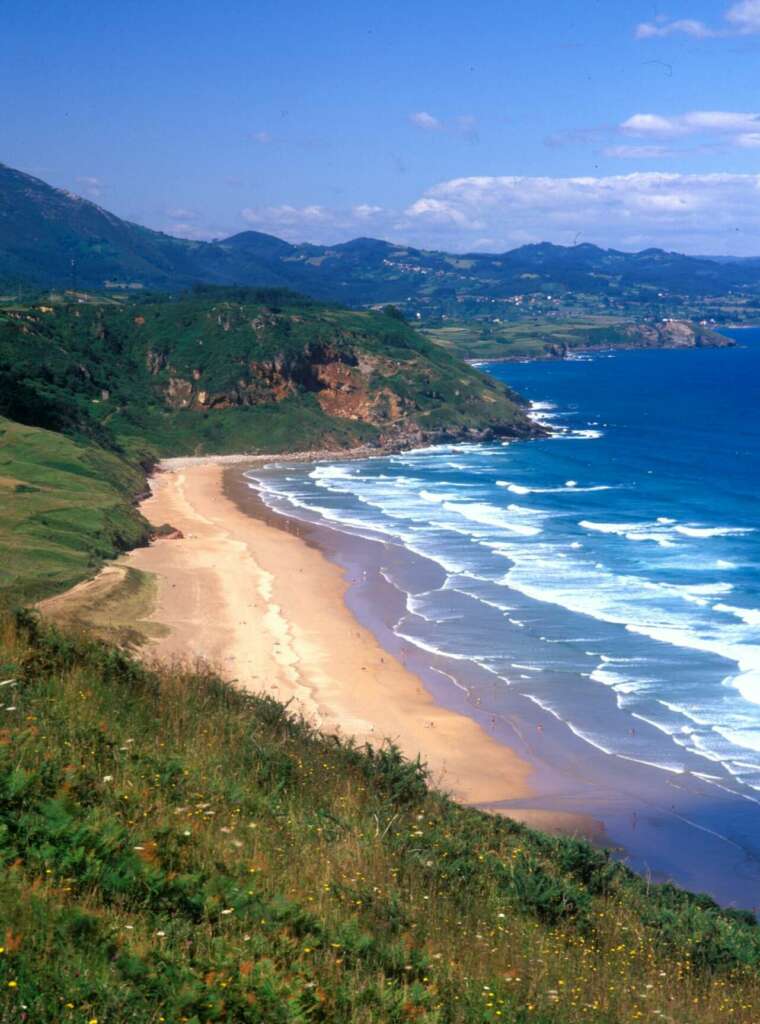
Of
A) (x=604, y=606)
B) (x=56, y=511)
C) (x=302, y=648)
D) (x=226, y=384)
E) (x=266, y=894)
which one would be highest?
(x=226, y=384)

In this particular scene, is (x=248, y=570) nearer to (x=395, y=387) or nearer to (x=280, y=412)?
(x=280, y=412)

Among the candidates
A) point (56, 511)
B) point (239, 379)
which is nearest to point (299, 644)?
point (56, 511)

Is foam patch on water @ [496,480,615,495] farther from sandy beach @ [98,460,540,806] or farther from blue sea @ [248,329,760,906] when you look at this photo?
sandy beach @ [98,460,540,806]

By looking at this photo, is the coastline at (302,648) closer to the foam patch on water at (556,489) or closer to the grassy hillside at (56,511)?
the grassy hillside at (56,511)

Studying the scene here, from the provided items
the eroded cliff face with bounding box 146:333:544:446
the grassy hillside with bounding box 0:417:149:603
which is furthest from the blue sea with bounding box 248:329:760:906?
the grassy hillside with bounding box 0:417:149:603

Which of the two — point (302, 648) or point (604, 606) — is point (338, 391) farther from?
point (302, 648)
